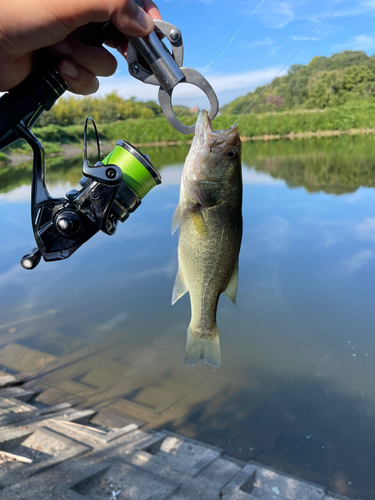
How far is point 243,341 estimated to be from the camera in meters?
7.29

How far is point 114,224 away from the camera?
6.59 feet

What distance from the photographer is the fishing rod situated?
179 cm

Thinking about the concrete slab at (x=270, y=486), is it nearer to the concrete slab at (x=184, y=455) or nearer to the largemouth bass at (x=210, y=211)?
the concrete slab at (x=184, y=455)

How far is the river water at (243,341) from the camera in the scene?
5.28 meters

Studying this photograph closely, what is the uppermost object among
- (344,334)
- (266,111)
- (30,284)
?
(266,111)

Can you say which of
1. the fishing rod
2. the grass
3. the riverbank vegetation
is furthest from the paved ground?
the grass

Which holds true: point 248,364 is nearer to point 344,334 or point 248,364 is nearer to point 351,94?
point 344,334

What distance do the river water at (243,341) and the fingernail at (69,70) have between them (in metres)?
4.51

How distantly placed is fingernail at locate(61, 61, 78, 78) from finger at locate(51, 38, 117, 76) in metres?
0.04

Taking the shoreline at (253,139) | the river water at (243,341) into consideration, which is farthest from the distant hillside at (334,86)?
the river water at (243,341)

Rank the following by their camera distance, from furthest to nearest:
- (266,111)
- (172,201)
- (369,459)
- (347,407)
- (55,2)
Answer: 1. (266,111)
2. (172,201)
3. (347,407)
4. (369,459)
5. (55,2)

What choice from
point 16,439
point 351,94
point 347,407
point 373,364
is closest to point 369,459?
point 347,407

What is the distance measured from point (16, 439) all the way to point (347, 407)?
4144 mm

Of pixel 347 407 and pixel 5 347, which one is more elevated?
pixel 5 347
